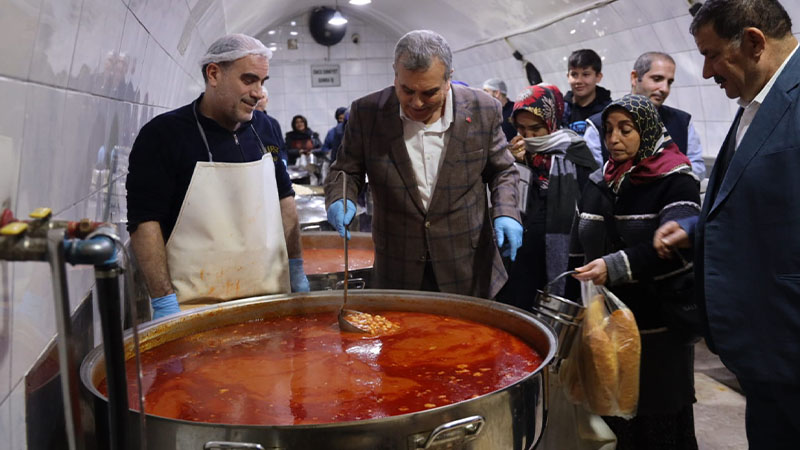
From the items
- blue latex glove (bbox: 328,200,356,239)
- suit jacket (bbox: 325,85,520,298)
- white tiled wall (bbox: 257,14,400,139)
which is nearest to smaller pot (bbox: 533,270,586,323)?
suit jacket (bbox: 325,85,520,298)

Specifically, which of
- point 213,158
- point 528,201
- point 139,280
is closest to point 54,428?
point 213,158

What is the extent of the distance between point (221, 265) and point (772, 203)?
1759 mm

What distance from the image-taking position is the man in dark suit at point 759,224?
1.91 m

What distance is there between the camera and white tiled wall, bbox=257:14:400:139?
1402 cm

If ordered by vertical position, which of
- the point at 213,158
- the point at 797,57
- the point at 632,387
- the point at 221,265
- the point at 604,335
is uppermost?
the point at 797,57

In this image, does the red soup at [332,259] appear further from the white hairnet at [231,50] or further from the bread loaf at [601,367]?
the bread loaf at [601,367]

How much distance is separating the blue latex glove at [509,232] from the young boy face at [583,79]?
7.20ft

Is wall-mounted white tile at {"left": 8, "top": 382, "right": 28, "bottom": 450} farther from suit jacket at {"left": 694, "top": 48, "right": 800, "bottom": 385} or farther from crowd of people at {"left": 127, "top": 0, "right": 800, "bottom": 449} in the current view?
suit jacket at {"left": 694, "top": 48, "right": 800, "bottom": 385}

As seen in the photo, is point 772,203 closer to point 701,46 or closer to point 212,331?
point 701,46

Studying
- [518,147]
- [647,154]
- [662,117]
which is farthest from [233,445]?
[662,117]

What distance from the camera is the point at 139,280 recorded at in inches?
125

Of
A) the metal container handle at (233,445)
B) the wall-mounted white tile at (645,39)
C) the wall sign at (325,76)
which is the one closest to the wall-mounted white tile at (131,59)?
the metal container handle at (233,445)

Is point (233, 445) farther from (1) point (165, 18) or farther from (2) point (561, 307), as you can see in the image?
(1) point (165, 18)

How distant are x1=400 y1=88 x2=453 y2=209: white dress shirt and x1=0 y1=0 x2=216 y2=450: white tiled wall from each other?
1084 mm
